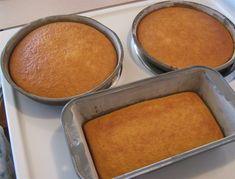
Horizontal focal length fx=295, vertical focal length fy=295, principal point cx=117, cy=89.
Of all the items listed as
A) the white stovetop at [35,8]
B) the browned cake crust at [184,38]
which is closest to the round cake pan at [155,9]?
the browned cake crust at [184,38]

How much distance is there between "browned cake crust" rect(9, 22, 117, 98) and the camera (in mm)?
687

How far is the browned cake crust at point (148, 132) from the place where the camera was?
58 cm

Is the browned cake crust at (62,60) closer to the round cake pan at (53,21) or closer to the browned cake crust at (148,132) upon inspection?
the round cake pan at (53,21)

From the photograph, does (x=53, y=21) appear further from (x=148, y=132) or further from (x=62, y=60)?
(x=148, y=132)

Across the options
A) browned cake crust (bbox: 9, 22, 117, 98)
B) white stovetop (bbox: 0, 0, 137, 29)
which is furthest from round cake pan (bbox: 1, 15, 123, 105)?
white stovetop (bbox: 0, 0, 137, 29)

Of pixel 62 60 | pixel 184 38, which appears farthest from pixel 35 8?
pixel 184 38

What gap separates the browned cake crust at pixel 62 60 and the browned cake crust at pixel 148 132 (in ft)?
0.38

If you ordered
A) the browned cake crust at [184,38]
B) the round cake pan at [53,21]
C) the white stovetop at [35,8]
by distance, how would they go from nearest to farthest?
the round cake pan at [53,21], the browned cake crust at [184,38], the white stovetop at [35,8]

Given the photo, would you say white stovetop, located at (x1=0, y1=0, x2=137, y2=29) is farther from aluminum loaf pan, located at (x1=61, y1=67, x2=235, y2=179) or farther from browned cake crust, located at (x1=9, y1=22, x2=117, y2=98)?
aluminum loaf pan, located at (x1=61, y1=67, x2=235, y2=179)

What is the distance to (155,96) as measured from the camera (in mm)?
674

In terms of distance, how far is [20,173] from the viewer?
0.59 meters

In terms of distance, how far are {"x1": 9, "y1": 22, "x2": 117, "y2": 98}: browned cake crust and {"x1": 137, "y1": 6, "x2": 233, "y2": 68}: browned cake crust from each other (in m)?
0.12

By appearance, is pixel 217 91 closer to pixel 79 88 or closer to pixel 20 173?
pixel 79 88

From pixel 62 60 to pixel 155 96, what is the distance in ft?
0.79
